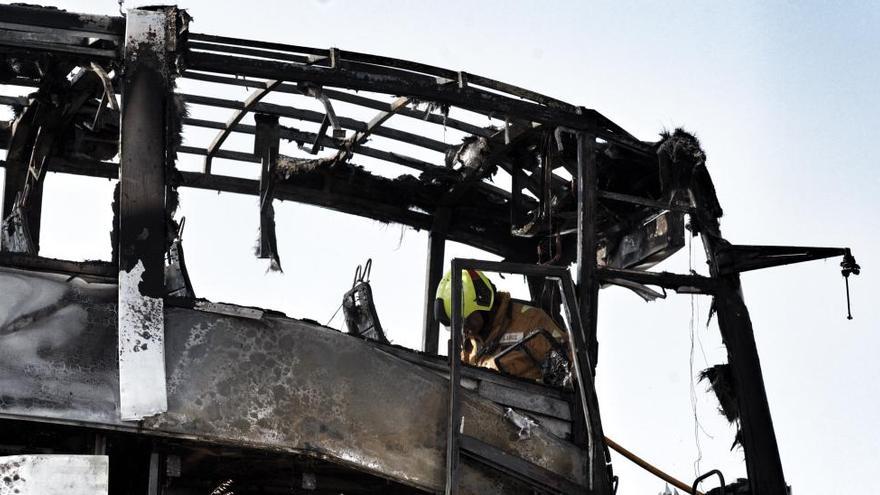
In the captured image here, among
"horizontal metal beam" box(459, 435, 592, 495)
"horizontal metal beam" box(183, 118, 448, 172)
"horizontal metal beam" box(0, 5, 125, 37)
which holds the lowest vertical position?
"horizontal metal beam" box(459, 435, 592, 495)

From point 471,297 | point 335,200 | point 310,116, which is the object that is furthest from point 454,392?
point 335,200

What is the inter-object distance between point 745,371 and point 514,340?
200cm

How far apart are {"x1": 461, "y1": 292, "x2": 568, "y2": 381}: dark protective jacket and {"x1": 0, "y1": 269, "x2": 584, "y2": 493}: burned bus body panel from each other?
1319 millimetres

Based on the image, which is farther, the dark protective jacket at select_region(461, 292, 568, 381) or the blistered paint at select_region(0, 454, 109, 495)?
the dark protective jacket at select_region(461, 292, 568, 381)

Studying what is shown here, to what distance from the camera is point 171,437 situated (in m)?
9.71

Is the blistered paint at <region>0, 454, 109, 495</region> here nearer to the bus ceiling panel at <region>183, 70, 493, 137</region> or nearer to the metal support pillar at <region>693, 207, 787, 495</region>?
the bus ceiling panel at <region>183, 70, 493, 137</region>

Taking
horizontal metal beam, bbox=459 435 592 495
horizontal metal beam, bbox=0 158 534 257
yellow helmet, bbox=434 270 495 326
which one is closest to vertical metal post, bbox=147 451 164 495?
horizontal metal beam, bbox=459 435 592 495

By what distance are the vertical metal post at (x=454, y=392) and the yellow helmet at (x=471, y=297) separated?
1.67m

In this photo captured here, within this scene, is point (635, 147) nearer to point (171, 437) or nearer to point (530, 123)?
point (530, 123)

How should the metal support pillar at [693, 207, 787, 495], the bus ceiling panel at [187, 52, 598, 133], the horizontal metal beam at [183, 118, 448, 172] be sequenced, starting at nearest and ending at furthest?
the bus ceiling panel at [187, 52, 598, 133]
the metal support pillar at [693, 207, 787, 495]
the horizontal metal beam at [183, 118, 448, 172]

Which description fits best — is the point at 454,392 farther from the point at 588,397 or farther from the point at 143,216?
the point at 143,216

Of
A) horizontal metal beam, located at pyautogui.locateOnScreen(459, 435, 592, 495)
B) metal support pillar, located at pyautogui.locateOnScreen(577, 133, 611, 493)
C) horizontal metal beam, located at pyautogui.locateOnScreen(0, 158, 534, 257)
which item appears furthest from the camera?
horizontal metal beam, located at pyautogui.locateOnScreen(0, 158, 534, 257)

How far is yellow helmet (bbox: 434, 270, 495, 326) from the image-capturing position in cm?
1284

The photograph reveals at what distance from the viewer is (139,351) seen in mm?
9852
